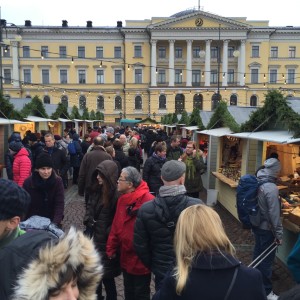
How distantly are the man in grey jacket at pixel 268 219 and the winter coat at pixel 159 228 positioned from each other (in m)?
1.87

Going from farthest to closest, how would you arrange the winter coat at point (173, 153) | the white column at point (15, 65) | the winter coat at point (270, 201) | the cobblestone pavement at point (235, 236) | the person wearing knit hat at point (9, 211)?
the white column at point (15, 65) < the winter coat at point (173, 153) < the cobblestone pavement at point (235, 236) < the winter coat at point (270, 201) < the person wearing knit hat at point (9, 211)

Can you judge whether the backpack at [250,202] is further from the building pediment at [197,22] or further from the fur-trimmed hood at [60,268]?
the building pediment at [197,22]

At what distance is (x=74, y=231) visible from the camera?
5.38 feet

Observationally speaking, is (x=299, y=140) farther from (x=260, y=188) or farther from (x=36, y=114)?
(x=36, y=114)

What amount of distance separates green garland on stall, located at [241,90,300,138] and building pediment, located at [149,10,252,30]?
5300 centimetres

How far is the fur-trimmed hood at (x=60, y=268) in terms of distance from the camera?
4.71 ft

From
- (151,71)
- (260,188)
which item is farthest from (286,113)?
(151,71)

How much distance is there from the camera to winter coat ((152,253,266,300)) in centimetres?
183

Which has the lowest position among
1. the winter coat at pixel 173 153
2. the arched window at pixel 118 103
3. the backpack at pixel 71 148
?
the backpack at pixel 71 148

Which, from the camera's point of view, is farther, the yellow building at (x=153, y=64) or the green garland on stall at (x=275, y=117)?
the yellow building at (x=153, y=64)

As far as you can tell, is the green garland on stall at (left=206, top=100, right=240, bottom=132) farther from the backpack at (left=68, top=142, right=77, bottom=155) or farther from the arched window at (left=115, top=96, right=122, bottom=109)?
the arched window at (left=115, top=96, right=122, bottom=109)

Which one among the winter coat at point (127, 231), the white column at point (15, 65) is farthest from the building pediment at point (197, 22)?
the winter coat at point (127, 231)

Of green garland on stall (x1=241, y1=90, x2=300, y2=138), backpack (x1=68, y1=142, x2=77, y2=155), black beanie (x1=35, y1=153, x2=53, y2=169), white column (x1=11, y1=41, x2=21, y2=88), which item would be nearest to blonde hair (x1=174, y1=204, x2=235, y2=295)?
black beanie (x1=35, y1=153, x2=53, y2=169)

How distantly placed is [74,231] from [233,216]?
7529 millimetres
